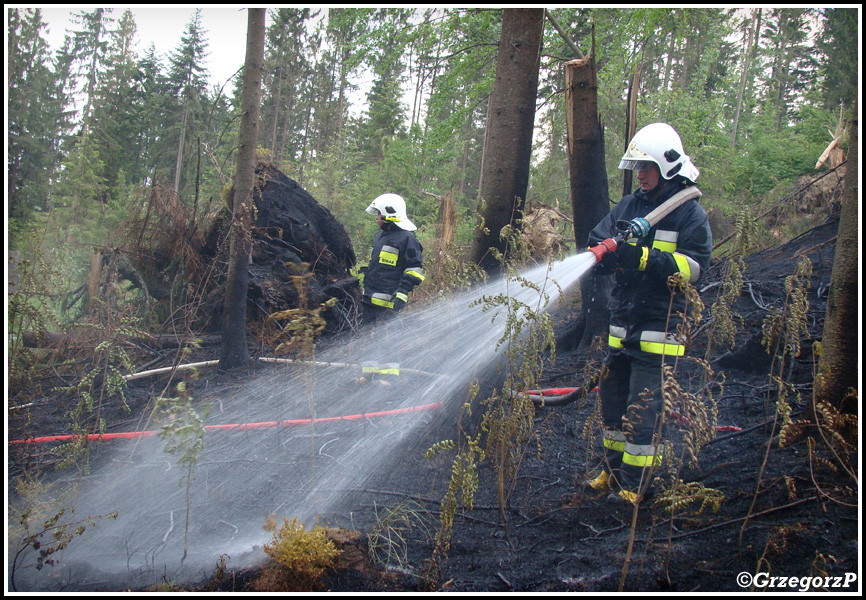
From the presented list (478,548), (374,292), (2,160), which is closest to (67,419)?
(2,160)

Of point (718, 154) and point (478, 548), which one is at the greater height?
point (718, 154)

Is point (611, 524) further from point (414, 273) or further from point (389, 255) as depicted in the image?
point (389, 255)

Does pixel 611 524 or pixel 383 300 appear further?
pixel 383 300

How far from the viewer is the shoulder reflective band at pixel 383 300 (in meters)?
6.53

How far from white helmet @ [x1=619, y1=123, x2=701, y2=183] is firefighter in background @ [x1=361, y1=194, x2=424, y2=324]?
356 centimetres

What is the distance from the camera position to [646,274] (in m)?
3.13

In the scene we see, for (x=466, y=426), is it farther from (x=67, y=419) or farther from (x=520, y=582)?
(x=67, y=419)

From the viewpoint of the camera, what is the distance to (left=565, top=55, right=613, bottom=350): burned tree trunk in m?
5.22

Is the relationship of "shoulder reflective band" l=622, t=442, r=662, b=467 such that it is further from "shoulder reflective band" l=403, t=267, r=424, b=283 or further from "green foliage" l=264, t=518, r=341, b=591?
"shoulder reflective band" l=403, t=267, r=424, b=283

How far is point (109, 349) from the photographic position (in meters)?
3.50

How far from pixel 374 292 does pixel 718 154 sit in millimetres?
18382

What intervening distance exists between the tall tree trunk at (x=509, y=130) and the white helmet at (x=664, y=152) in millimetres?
1807

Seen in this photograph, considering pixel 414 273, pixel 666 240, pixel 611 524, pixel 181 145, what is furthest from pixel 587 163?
pixel 181 145

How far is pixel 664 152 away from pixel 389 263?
3904 millimetres
